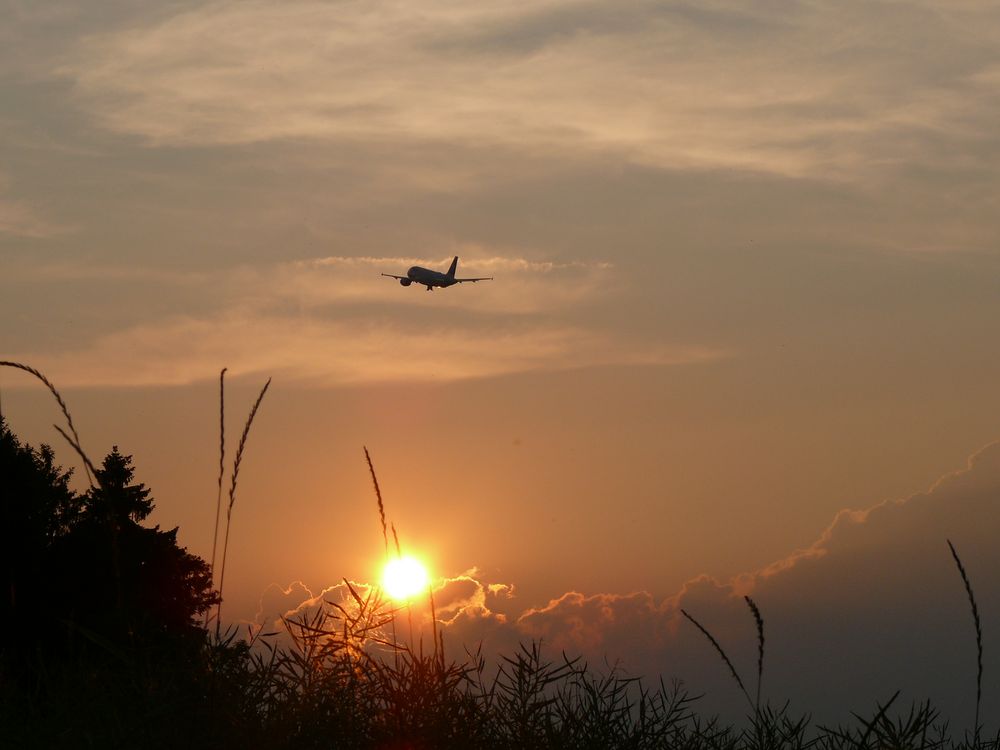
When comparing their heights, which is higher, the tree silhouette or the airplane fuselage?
the airplane fuselage

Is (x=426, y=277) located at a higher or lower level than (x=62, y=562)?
higher

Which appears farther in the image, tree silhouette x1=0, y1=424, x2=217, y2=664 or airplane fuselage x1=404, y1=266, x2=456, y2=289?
airplane fuselage x1=404, y1=266, x2=456, y2=289

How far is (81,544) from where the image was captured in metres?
45.2

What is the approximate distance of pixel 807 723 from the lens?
6957mm

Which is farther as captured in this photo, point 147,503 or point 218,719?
point 147,503

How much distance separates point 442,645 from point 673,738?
148 centimetres

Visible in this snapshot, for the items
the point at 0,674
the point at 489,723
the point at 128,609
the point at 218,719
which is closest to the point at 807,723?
the point at 489,723

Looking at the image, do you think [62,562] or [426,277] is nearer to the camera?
[62,562]

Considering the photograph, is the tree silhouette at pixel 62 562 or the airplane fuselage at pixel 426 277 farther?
the airplane fuselage at pixel 426 277

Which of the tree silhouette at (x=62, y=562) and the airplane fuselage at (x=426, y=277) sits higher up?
the airplane fuselage at (x=426, y=277)

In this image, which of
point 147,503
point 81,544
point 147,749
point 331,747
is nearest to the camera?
point 147,749

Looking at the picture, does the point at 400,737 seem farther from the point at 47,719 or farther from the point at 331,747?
the point at 47,719

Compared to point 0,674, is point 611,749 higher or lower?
lower

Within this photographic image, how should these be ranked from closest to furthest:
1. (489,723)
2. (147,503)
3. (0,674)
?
(489,723)
(0,674)
(147,503)
